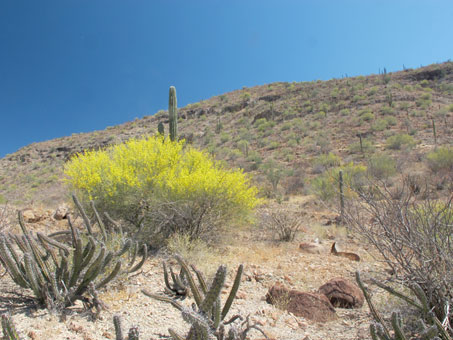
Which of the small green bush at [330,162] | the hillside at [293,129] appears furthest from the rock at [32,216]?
the small green bush at [330,162]

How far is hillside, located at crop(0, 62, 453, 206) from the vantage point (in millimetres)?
19047

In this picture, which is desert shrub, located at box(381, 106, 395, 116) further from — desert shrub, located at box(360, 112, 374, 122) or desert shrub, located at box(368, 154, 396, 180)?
desert shrub, located at box(368, 154, 396, 180)

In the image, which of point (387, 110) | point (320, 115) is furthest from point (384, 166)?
point (320, 115)

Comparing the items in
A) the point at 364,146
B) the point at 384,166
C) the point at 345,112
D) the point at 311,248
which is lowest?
the point at 311,248

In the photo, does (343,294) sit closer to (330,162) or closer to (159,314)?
(159,314)

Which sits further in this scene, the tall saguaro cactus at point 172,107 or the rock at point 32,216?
the tall saguaro cactus at point 172,107

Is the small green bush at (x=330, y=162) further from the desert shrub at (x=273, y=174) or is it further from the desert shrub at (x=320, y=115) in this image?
the desert shrub at (x=320, y=115)

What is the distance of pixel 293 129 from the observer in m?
27.8

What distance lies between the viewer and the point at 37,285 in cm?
323

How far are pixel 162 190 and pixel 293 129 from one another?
73.7ft

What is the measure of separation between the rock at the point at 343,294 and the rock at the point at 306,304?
269 millimetres

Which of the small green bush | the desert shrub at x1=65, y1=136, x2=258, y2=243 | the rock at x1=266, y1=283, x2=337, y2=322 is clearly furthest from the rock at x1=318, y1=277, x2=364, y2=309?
the small green bush

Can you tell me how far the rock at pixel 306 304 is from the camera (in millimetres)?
3644

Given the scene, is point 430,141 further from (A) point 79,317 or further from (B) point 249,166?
(A) point 79,317
